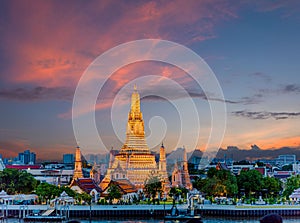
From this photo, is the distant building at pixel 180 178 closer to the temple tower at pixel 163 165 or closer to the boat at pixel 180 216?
the temple tower at pixel 163 165

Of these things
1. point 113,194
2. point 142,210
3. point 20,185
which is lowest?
point 142,210

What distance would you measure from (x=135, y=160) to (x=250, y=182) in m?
15.1

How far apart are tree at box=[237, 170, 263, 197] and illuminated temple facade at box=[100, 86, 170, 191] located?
319 inches

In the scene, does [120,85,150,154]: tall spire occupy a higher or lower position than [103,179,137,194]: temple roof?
higher

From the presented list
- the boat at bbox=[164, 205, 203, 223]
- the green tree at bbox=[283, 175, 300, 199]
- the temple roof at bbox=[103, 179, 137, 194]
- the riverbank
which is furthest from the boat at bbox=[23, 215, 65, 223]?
the green tree at bbox=[283, 175, 300, 199]

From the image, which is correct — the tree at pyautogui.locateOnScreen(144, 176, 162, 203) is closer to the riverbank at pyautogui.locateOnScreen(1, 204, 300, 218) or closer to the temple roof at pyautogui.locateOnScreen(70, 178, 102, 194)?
the temple roof at pyautogui.locateOnScreen(70, 178, 102, 194)

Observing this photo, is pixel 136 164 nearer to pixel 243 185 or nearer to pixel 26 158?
pixel 243 185

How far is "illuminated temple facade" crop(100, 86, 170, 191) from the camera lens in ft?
181

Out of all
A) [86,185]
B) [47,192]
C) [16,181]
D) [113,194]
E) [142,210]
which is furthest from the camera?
[86,185]

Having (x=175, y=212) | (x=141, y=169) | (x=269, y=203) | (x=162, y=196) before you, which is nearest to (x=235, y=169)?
(x=141, y=169)

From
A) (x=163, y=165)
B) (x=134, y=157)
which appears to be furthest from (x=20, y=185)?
(x=163, y=165)

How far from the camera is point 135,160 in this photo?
5781 cm

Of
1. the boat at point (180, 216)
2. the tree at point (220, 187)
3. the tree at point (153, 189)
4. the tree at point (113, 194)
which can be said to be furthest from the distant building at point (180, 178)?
the boat at point (180, 216)

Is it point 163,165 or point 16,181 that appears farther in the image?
point 163,165
